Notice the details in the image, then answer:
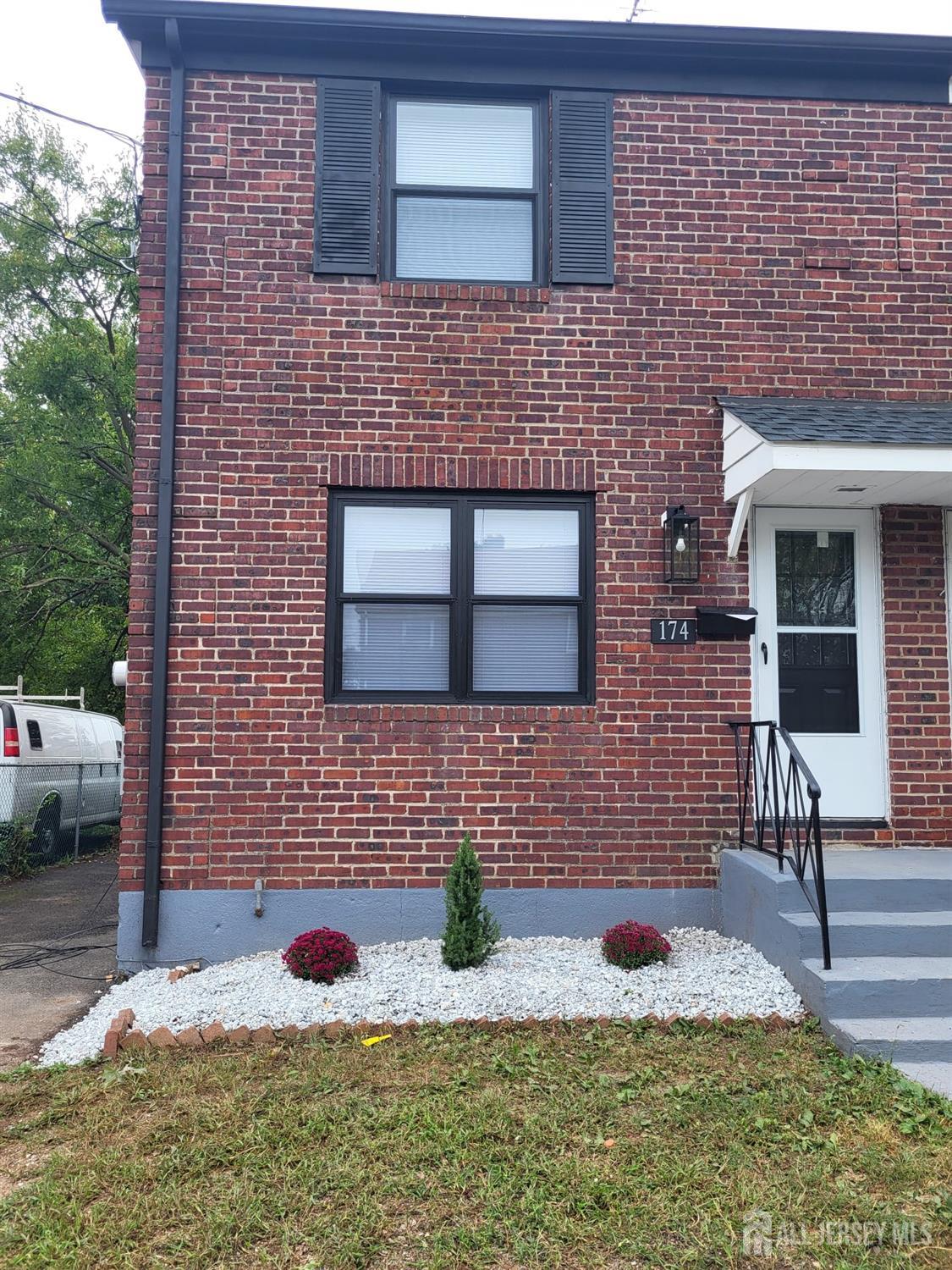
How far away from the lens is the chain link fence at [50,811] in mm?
9914

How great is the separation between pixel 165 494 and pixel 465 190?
2844 mm

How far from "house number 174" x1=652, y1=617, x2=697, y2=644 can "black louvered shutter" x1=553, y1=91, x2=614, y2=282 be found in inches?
89.9

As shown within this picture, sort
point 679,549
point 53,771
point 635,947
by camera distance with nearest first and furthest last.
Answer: point 635,947 → point 679,549 → point 53,771

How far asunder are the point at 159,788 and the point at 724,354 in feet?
15.0

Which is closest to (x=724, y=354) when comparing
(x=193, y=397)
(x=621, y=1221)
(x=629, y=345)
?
(x=629, y=345)

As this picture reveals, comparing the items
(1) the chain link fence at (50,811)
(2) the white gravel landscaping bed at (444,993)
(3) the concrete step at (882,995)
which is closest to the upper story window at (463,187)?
(2) the white gravel landscaping bed at (444,993)

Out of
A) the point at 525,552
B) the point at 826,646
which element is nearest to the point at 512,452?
the point at 525,552

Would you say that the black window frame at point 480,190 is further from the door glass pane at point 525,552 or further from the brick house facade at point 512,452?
the door glass pane at point 525,552

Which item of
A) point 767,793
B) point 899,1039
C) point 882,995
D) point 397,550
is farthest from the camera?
point 397,550

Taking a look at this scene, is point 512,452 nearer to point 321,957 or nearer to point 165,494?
point 165,494

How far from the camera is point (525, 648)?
6129 mm

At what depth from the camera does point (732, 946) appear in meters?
5.52

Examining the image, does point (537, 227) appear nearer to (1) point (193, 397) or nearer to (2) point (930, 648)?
(1) point (193, 397)

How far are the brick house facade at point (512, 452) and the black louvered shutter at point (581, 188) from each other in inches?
3.8
